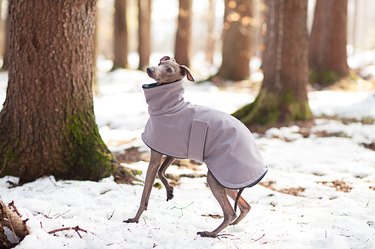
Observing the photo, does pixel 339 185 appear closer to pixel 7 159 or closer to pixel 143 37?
pixel 7 159

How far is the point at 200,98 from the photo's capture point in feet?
44.5

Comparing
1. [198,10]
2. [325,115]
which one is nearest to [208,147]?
[325,115]

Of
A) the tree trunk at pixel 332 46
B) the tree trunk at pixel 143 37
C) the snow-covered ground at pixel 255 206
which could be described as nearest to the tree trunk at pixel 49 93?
the snow-covered ground at pixel 255 206

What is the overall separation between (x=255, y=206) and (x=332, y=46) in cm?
Answer: 1118

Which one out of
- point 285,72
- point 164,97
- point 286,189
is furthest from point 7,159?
point 285,72

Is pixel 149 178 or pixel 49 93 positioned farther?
pixel 49 93

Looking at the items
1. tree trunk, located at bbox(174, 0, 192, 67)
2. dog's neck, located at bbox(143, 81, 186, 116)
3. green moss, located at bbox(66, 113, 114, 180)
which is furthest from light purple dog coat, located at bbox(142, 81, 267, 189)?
tree trunk, located at bbox(174, 0, 192, 67)

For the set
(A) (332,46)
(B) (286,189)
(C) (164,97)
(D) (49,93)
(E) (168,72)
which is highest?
(E) (168,72)

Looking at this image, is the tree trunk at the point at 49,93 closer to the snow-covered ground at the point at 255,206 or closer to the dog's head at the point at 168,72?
the snow-covered ground at the point at 255,206

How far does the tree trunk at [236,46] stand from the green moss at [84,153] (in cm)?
1144

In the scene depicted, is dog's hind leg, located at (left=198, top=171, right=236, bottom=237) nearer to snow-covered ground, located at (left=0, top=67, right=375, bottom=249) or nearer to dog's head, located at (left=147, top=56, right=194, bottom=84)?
snow-covered ground, located at (left=0, top=67, right=375, bottom=249)

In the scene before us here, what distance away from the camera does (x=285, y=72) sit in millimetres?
9852

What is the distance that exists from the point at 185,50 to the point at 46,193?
1567cm

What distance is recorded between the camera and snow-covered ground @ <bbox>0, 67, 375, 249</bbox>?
13.5 feet
